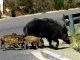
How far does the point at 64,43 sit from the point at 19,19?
1273cm

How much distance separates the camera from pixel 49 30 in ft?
51.4

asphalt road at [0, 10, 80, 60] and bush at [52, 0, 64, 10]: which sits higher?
bush at [52, 0, 64, 10]

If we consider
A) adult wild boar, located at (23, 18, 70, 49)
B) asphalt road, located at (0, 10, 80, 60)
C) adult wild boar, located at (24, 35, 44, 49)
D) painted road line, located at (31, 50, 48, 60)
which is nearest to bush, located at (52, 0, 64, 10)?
asphalt road, located at (0, 10, 80, 60)

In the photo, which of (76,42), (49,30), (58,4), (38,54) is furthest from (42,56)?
(58,4)

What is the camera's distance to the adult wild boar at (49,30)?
15.6 m

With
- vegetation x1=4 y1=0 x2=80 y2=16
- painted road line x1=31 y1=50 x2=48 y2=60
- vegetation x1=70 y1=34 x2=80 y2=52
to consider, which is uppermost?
vegetation x1=4 y1=0 x2=80 y2=16

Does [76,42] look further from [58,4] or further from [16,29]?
[58,4]

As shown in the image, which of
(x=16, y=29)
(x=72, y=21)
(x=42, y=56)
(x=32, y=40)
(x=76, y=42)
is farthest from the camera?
(x=16, y=29)

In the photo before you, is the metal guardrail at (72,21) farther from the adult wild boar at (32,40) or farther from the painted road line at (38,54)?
the painted road line at (38,54)

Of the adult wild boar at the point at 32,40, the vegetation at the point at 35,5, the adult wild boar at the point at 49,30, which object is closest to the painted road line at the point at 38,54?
the adult wild boar at the point at 32,40

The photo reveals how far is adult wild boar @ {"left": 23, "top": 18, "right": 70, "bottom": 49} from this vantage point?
15.6 m

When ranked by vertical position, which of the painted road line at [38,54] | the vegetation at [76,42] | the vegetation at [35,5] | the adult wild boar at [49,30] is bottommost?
the painted road line at [38,54]

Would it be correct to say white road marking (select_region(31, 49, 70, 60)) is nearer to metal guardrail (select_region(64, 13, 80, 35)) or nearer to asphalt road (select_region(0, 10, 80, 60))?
asphalt road (select_region(0, 10, 80, 60))

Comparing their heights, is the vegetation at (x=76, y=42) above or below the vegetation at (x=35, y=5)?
below
